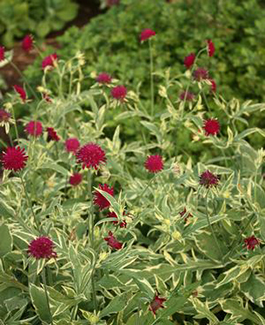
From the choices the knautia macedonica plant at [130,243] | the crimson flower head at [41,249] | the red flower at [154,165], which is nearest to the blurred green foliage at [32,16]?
the knautia macedonica plant at [130,243]

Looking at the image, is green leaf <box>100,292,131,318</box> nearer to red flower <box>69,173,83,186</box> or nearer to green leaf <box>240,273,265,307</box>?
green leaf <box>240,273,265,307</box>

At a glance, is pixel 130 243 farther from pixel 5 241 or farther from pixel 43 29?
pixel 43 29

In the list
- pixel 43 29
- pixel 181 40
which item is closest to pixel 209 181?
pixel 181 40

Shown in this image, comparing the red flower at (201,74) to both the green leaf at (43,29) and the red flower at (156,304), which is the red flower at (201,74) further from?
the green leaf at (43,29)

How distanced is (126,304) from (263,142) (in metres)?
1.69

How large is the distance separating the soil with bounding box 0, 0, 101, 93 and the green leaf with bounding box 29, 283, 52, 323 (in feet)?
7.12

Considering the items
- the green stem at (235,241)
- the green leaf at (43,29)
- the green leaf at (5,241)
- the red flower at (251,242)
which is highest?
the green leaf at (5,241)

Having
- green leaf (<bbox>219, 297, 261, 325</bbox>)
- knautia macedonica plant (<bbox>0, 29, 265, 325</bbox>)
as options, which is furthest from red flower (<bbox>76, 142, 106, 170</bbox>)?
green leaf (<bbox>219, 297, 261, 325</bbox>)

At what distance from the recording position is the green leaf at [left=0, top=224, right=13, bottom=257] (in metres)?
2.21

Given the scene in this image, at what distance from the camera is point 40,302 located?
203 centimetres

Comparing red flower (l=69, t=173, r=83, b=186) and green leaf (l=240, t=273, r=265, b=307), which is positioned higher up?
red flower (l=69, t=173, r=83, b=186)

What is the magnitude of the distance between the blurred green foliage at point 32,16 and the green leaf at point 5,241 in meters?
3.07

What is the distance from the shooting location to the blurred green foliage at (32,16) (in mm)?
4996

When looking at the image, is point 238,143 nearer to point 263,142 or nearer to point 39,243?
point 263,142
